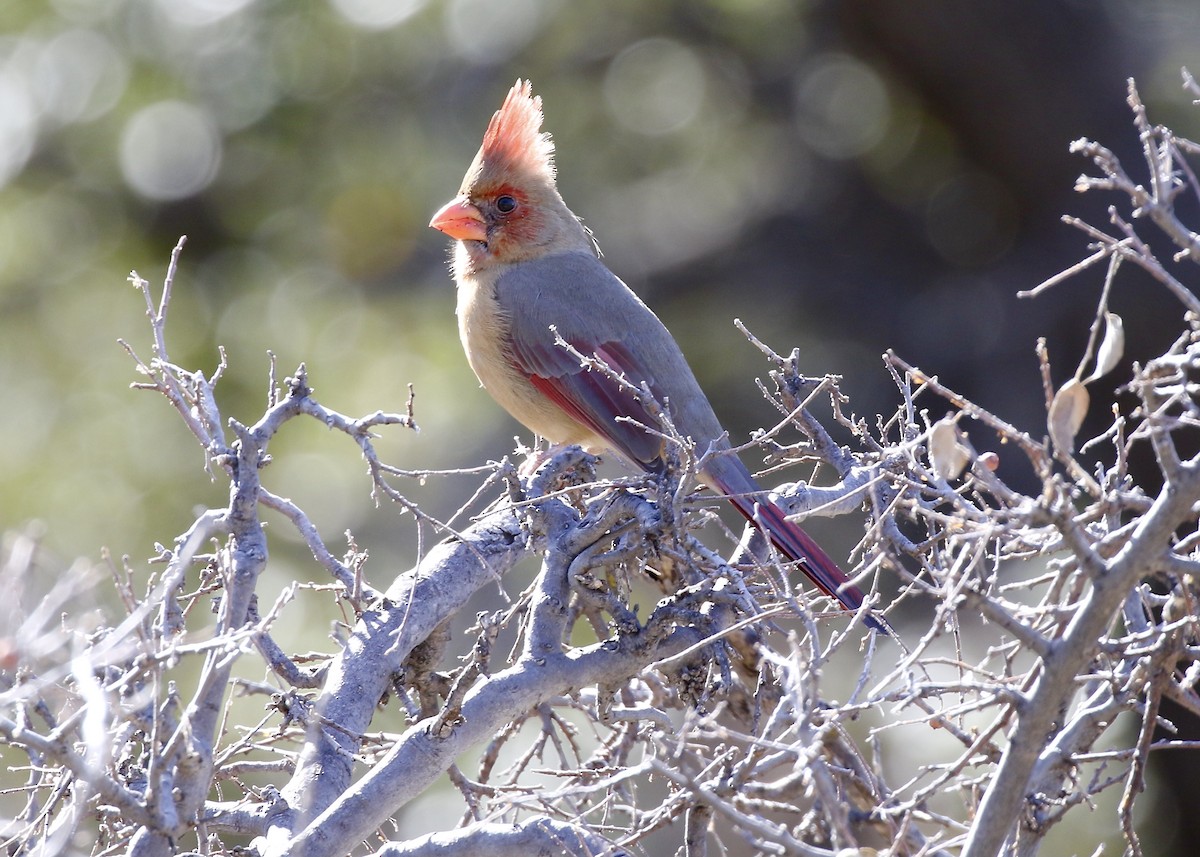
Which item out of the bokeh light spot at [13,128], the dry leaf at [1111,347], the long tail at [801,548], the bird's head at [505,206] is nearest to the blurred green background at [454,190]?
the bokeh light spot at [13,128]

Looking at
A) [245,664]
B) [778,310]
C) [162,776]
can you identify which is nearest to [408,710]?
[162,776]

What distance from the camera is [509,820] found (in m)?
2.52

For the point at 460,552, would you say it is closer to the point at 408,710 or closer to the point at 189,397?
the point at 408,710

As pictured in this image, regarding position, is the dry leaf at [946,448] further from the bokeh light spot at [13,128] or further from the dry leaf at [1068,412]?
the bokeh light spot at [13,128]

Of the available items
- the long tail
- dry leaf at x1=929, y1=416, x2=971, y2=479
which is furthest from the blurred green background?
dry leaf at x1=929, y1=416, x2=971, y2=479

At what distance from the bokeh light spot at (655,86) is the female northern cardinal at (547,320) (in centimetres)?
432

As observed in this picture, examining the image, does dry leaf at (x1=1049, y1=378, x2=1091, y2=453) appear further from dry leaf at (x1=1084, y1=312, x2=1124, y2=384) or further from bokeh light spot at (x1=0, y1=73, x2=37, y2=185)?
bokeh light spot at (x1=0, y1=73, x2=37, y2=185)

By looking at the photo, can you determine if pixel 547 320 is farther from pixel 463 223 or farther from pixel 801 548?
pixel 801 548

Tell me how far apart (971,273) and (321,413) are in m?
6.52

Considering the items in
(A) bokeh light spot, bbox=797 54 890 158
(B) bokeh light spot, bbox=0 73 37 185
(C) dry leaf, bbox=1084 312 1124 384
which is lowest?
(C) dry leaf, bbox=1084 312 1124 384

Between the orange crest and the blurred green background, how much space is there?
9.88 feet

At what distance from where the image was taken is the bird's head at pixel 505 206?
4.48 meters

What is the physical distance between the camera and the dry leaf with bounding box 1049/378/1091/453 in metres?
1.58

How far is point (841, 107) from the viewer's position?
28.5 ft
